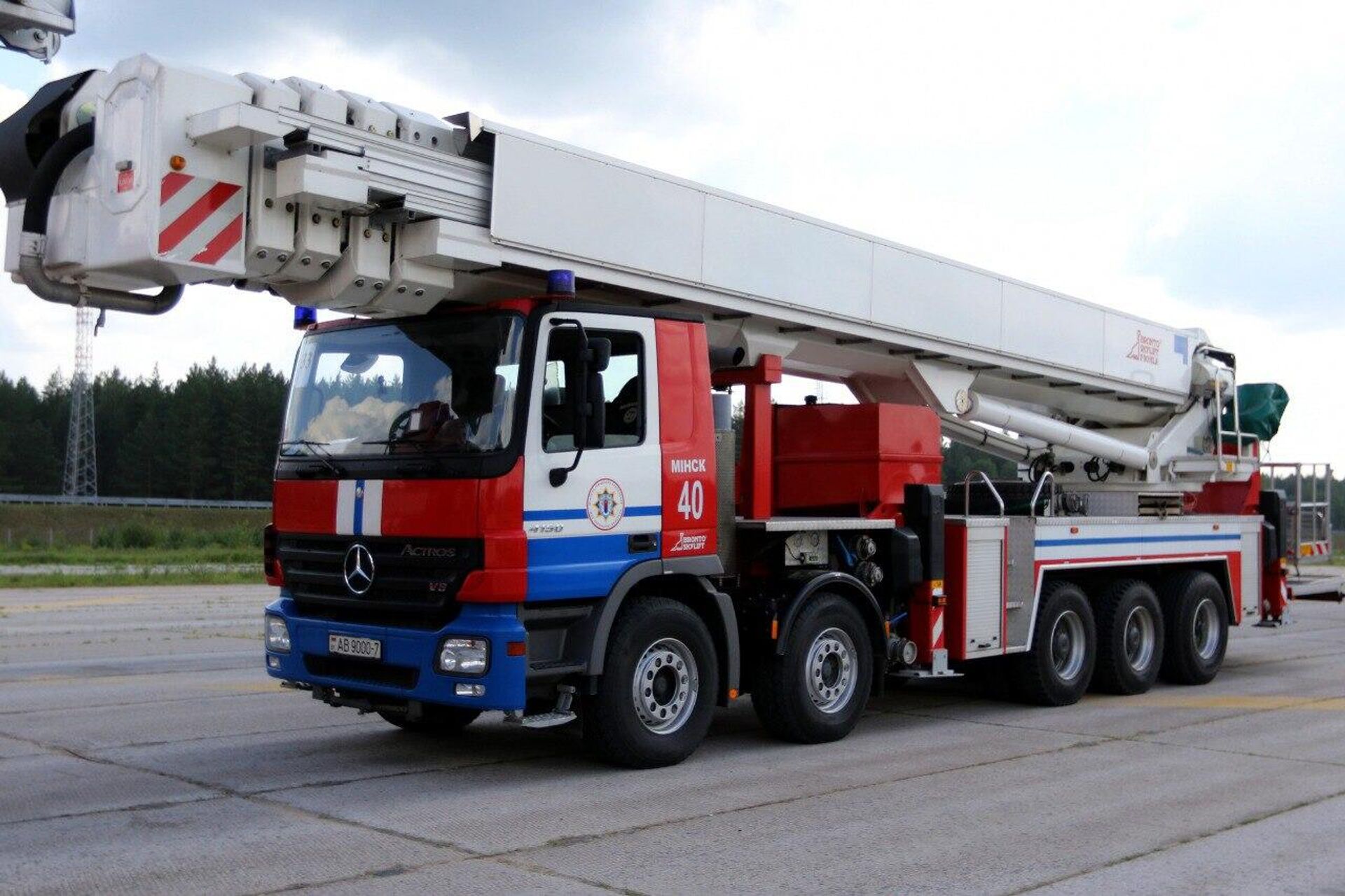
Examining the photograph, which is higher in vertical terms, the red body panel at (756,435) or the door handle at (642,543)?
the red body panel at (756,435)

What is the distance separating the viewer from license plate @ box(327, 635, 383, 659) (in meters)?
7.86

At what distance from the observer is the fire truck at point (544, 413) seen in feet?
24.2

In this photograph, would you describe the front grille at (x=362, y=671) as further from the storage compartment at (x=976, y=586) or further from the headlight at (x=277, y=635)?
the storage compartment at (x=976, y=586)

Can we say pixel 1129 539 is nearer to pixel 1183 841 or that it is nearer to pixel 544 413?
pixel 1183 841

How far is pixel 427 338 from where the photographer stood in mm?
8164

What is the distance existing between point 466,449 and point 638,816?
2216mm

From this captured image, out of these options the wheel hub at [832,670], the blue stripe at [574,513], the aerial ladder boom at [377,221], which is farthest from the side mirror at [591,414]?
the wheel hub at [832,670]

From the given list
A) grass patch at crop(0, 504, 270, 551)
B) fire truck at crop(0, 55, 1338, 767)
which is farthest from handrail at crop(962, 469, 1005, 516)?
grass patch at crop(0, 504, 270, 551)

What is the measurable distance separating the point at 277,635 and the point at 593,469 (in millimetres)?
2286

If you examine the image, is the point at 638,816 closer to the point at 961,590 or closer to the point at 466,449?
the point at 466,449

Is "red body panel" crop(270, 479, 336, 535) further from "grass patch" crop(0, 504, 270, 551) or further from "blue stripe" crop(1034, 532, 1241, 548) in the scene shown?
"grass patch" crop(0, 504, 270, 551)

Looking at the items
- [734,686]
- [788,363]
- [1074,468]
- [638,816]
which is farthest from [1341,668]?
→ [638,816]

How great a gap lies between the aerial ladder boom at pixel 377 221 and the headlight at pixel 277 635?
6.59 ft

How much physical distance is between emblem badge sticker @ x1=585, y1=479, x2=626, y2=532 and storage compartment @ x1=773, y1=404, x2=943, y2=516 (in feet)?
8.00
